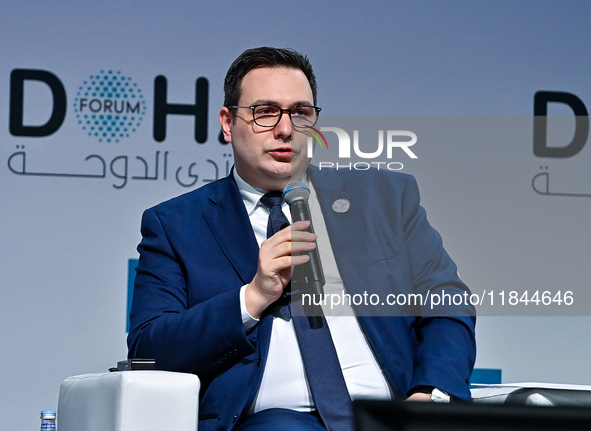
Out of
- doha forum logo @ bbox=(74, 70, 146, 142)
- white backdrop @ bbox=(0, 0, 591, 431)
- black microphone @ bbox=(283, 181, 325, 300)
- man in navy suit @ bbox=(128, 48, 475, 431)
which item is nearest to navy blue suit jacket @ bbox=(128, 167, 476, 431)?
man in navy suit @ bbox=(128, 48, 475, 431)

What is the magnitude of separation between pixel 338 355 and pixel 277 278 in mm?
268

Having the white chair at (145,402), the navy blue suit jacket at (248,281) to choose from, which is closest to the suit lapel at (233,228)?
the navy blue suit jacket at (248,281)

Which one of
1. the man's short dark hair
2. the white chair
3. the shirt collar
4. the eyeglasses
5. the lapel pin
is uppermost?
the man's short dark hair

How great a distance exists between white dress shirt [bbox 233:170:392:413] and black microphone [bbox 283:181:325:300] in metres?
0.16

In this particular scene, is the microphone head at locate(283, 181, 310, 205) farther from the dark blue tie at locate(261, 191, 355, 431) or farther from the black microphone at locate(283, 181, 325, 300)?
the dark blue tie at locate(261, 191, 355, 431)

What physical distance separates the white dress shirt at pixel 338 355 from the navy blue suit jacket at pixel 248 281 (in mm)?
27

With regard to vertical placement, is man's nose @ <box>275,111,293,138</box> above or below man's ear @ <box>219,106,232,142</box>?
below

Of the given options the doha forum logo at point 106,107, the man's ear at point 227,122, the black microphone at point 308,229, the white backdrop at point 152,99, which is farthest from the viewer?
the doha forum logo at point 106,107

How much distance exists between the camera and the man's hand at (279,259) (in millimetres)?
1526

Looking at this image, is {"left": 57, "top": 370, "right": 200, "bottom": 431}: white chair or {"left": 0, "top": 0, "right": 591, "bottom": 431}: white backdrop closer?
{"left": 57, "top": 370, "right": 200, "bottom": 431}: white chair

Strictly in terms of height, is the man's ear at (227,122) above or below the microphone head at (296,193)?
above

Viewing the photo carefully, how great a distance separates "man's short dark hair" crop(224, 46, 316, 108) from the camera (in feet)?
6.43

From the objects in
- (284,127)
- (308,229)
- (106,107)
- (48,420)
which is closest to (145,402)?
(308,229)

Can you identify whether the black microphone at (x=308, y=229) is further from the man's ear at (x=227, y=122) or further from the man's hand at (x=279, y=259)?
the man's ear at (x=227, y=122)
